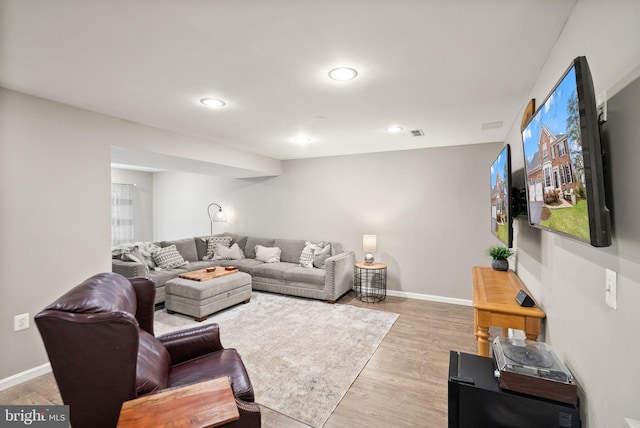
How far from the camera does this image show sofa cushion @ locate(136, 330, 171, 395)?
1.36 m

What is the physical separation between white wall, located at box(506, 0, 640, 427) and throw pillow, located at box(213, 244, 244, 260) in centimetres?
498

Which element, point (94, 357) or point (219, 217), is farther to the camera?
point (219, 217)

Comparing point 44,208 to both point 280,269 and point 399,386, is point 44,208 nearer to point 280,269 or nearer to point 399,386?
point 280,269

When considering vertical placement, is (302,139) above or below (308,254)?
above

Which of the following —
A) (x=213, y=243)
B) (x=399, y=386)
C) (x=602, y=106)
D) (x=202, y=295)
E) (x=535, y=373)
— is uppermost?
(x=602, y=106)

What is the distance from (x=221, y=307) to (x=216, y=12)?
11.7ft

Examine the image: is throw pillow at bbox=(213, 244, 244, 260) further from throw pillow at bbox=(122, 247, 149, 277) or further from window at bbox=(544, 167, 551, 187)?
window at bbox=(544, 167, 551, 187)

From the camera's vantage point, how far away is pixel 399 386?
236 centimetres

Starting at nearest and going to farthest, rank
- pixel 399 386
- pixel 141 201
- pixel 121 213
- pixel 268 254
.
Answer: pixel 399 386 → pixel 268 254 → pixel 121 213 → pixel 141 201

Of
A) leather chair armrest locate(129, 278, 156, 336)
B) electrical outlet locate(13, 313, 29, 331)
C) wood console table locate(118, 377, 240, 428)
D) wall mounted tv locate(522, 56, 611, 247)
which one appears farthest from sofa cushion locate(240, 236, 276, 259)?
wall mounted tv locate(522, 56, 611, 247)

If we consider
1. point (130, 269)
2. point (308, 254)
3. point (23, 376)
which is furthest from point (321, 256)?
point (23, 376)

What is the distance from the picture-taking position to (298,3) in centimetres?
134

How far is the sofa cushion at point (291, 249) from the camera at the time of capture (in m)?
5.37

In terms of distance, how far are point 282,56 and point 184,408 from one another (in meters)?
1.93
